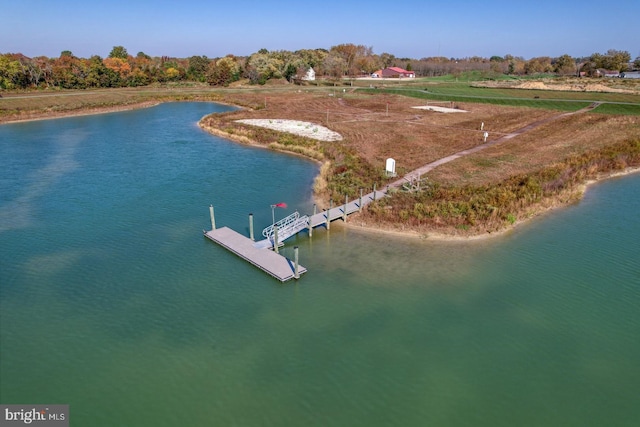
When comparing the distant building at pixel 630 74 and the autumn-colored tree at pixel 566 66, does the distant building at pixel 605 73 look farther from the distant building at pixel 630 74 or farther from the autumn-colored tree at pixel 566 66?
the autumn-colored tree at pixel 566 66

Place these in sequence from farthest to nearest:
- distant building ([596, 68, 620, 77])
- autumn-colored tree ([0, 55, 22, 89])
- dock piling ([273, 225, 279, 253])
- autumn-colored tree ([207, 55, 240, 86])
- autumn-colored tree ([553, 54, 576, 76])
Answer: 1. autumn-colored tree ([553, 54, 576, 76])
2. distant building ([596, 68, 620, 77])
3. autumn-colored tree ([207, 55, 240, 86])
4. autumn-colored tree ([0, 55, 22, 89])
5. dock piling ([273, 225, 279, 253])

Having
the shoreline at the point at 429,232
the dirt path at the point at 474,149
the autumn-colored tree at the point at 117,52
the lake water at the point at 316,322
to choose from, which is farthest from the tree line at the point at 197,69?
the shoreline at the point at 429,232

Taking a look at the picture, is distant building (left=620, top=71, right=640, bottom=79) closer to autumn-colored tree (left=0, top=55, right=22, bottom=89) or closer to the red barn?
the red barn

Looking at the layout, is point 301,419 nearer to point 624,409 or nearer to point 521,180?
point 624,409

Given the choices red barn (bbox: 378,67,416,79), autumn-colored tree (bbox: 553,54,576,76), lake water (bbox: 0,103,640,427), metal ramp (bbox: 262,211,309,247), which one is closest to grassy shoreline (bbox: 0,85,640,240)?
lake water (bbox: 0,103,640,427)

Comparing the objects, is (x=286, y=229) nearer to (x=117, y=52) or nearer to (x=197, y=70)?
(x=197, y=70)

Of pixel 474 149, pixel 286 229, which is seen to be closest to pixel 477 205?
pixel 286 229
